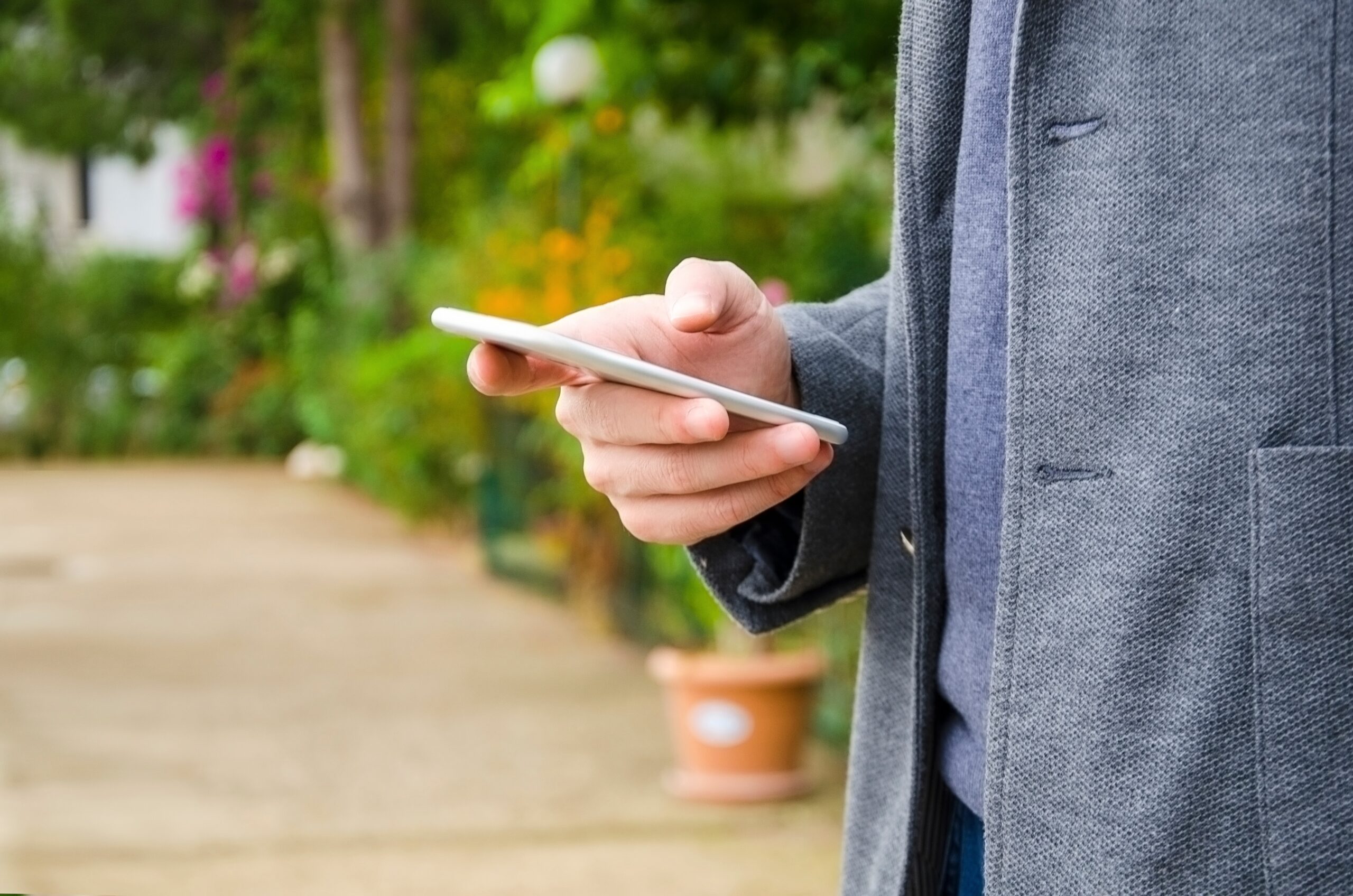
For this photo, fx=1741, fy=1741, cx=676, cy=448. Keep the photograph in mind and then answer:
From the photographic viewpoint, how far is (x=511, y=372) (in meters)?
1.11

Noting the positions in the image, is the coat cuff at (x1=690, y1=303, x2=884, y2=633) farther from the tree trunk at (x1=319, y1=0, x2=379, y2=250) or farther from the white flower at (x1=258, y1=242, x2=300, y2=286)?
the white flower at (x1=258, y1=242, x2=300, y2=286)

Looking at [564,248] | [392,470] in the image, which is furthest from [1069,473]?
[392,470]

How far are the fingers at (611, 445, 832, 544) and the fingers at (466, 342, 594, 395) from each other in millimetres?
111

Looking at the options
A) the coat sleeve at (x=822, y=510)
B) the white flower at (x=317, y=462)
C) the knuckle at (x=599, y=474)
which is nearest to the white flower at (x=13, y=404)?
the white flower at (x=317, y=462)

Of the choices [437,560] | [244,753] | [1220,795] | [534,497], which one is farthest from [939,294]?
[437,560]

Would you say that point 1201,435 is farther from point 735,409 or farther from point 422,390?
point 422,390

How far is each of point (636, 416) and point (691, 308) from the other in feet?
0.26

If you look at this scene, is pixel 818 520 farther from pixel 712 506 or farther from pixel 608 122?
pixel 608 122

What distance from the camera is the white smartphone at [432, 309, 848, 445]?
1023mm

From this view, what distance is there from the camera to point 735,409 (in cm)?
112

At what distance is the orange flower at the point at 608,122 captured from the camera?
736 centimetres

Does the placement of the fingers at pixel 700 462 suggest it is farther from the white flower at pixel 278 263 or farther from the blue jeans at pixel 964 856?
the white flower at pixel 278 263

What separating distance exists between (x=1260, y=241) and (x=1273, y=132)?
63mm

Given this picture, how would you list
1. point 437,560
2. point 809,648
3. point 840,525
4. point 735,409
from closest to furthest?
point 735,409
point 840,525
point 809,648
point 437,560
